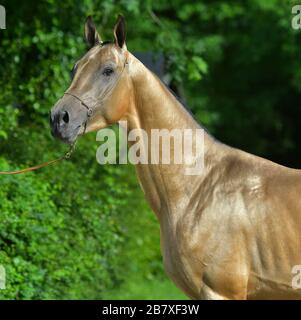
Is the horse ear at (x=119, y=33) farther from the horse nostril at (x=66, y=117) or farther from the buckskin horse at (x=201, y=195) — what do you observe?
the horse nostril at (x=66, y=117)

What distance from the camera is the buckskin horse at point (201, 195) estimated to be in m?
4.96

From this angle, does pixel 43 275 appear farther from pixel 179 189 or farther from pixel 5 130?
pixel 179 189

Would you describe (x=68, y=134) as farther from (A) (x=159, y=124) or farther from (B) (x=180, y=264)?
(B) (x=180, y=264)

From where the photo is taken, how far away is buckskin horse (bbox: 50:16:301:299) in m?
4.96

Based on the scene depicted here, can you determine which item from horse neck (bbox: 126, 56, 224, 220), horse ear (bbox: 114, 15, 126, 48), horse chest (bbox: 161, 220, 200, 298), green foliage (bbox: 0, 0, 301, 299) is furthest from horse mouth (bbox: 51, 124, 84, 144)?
green foliage (bbox: 0, 0, 301, 299)

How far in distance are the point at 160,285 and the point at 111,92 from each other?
619cm

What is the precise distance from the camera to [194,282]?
16.5ft

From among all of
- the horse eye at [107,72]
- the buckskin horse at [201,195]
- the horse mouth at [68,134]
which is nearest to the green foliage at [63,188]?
the horse mouth at [68,134]

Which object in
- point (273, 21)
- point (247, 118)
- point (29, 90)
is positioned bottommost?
point (29, 90)

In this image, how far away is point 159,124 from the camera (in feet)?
17.4

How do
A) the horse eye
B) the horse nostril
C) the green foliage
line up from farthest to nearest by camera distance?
the green foliage → the horse eye → the horse nostril

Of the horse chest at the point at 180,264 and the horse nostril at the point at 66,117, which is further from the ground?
the horse nostril at the point at 66,117

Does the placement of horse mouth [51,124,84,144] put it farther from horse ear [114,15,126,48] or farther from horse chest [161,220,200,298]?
horse chest [161,220,200,298]

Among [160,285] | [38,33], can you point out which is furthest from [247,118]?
[38,33]
